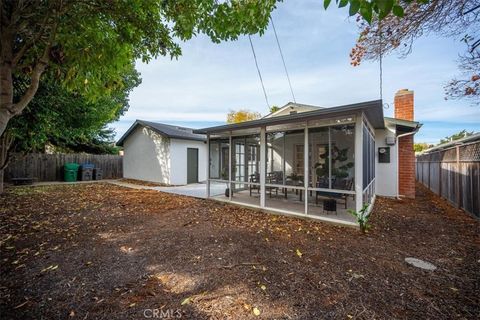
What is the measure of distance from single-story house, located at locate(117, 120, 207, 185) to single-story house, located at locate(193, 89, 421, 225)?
4.25 m

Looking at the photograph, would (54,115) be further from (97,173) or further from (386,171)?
(386,171)

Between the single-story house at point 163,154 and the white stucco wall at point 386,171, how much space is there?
365 inches

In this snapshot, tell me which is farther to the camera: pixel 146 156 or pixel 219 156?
pixel 146 156

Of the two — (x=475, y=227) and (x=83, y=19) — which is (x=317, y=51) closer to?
(x=475, y=227)

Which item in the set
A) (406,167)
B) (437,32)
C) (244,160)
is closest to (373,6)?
(437,32)

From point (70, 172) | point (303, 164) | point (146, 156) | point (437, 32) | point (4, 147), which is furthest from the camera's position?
point (146, 156)

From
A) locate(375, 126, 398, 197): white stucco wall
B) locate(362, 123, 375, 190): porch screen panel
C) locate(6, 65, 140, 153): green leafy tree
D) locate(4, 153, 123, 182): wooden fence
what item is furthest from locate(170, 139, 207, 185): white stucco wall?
locate(375, 126, 398, 197): white stucco wall

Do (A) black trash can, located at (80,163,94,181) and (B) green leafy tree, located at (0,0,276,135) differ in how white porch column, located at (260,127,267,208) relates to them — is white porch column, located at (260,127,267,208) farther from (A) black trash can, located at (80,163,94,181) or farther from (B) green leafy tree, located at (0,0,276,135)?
(A) black trash can, located at (80,163,94,181)

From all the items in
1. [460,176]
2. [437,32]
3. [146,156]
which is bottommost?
[460,176]

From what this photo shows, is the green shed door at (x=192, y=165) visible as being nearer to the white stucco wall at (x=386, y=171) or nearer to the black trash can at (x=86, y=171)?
the black trash can at (x=86, y=171)

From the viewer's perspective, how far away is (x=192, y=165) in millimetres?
14109

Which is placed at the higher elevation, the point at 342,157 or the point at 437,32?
the point at 437,32

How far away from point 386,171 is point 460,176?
2.35m

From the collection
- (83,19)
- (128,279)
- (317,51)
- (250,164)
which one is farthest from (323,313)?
(317,51)
